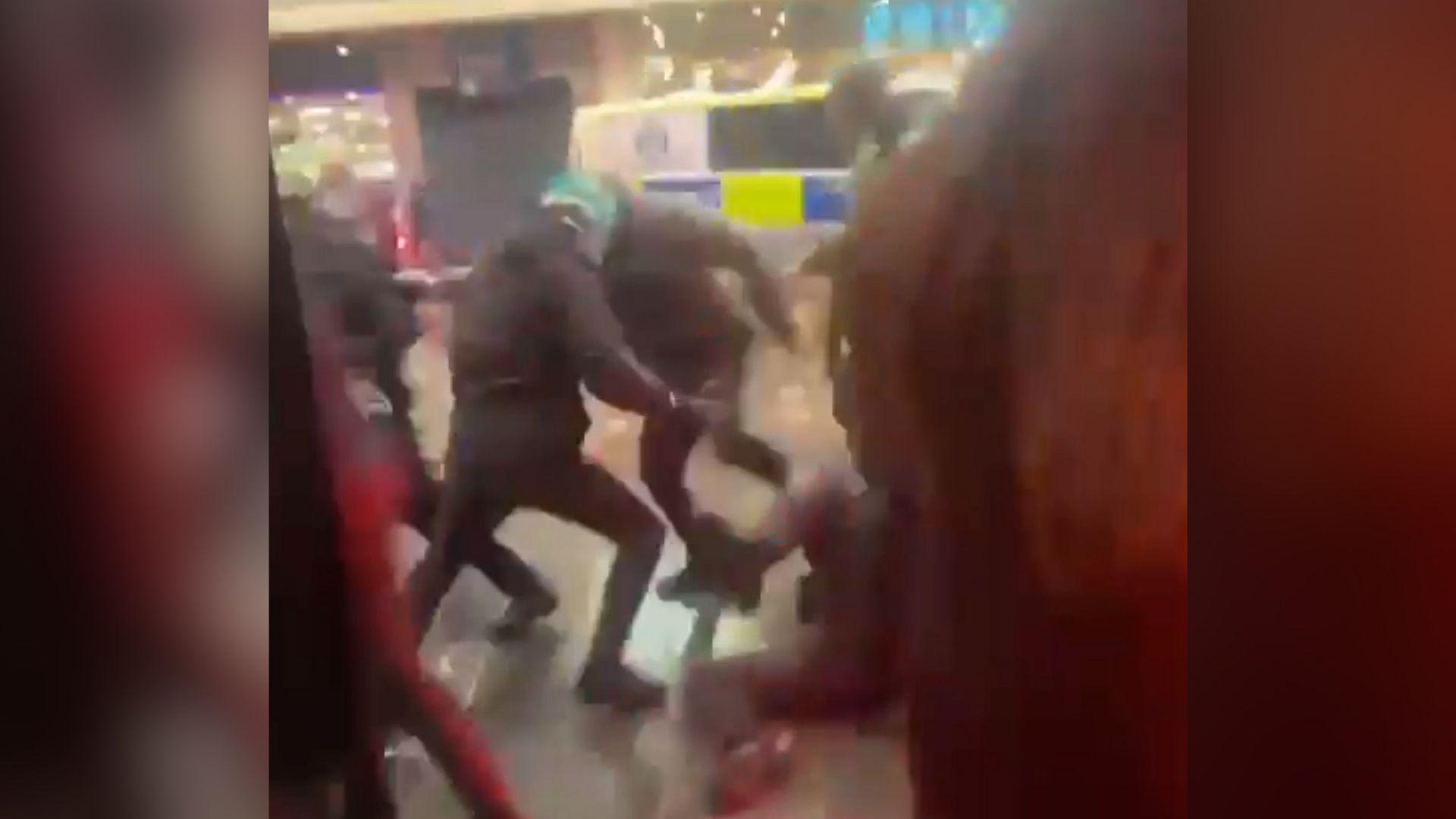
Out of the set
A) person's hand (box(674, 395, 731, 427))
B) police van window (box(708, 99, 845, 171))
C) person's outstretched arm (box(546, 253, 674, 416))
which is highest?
police van window (box(708, 99, 845, 171))

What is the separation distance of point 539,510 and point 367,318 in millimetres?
175

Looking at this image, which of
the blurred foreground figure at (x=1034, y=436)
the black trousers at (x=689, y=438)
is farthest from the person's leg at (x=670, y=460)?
the blurred foreground figure at (x=1034, y=436)

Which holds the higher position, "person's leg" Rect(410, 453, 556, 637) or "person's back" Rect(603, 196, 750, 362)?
"person's back" Rect(603, 196, 750, 362)

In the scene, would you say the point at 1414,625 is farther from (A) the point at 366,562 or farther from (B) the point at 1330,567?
(A) the point at 366,562

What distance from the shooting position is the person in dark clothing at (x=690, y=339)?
0.76 metres

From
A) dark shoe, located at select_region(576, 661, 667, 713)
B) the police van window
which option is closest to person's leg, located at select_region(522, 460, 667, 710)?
dark shoe, located at select_region(576, 661, 667, 713)

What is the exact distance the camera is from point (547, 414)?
2.58 ft

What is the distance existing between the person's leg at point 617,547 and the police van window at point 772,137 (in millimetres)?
220

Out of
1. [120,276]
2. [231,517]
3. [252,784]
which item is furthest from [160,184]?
[252,784]

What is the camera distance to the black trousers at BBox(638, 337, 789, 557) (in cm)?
76

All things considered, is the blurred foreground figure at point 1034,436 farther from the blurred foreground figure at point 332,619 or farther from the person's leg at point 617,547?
the blurred foreground figure at point 332,619

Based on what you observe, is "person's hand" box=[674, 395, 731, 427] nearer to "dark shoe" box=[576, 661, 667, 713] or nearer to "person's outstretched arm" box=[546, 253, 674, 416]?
"person's outstretched arm" box=[546, 253, 674, 416]

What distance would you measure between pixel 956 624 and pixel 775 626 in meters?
0.11

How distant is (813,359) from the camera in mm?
750
